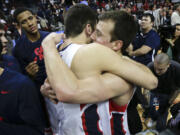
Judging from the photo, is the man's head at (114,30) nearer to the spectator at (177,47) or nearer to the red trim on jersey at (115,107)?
the red trim on jersey at (115,107)

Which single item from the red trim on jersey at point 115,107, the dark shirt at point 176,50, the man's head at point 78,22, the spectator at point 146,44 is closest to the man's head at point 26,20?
the man's head at point 78,22

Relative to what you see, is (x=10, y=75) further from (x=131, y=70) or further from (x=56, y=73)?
(x=131, y=70)

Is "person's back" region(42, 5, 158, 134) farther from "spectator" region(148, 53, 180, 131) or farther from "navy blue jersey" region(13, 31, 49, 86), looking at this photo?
"spectator" region(148, 53, 180, 131)

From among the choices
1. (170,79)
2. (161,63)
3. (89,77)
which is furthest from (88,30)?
(170,79)

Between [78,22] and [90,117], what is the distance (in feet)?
2.05

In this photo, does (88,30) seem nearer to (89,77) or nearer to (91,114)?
(89,77)

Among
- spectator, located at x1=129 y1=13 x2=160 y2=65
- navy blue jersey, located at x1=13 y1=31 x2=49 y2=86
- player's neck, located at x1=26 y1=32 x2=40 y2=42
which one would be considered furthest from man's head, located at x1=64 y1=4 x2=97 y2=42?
spectator, located at x1=129 y1=13 x2=160 y2=65

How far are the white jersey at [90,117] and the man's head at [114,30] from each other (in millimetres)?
186

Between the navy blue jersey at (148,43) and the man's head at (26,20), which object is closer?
the man's head at (26,20)

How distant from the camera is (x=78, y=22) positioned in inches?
44.2

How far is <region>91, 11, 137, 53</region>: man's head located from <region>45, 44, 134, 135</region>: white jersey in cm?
19

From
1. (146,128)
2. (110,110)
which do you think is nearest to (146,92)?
(146,128)

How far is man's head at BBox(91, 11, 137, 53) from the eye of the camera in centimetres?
107

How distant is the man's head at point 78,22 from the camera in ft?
3.67
